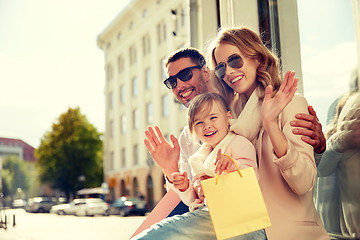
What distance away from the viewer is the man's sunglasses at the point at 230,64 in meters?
2.41

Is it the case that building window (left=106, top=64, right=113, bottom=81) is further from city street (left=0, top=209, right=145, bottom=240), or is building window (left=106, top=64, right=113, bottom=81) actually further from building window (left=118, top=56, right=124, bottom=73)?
city street (left=0, top=209, right=145, bottom=240)

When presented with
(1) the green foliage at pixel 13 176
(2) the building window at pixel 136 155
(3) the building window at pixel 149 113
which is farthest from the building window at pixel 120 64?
(1) the green foliage at pixel 13 176

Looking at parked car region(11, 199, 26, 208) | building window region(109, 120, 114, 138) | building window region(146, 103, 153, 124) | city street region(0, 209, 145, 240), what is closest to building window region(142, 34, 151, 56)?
building window region(146, 103, 153, 124)

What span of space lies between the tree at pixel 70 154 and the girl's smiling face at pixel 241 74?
118 ft

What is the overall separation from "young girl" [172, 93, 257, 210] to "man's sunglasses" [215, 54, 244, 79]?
7.4 inches

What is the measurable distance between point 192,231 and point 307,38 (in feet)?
4.79

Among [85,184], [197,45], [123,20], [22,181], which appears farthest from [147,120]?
[22,181]

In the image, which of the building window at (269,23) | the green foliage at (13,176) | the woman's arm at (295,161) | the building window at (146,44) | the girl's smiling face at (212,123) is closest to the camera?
the woman's arm at (295,161)

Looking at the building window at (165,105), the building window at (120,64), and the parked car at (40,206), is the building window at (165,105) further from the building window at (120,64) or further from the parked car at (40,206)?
the parked car at (40,206)

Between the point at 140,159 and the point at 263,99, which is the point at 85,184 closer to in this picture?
the point at 140,159

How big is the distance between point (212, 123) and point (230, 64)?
14.1 inches

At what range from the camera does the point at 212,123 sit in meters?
2.30

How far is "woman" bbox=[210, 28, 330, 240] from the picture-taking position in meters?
2.09

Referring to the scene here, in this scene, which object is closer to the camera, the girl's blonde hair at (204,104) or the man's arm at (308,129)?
the man's arm at (308,129)
